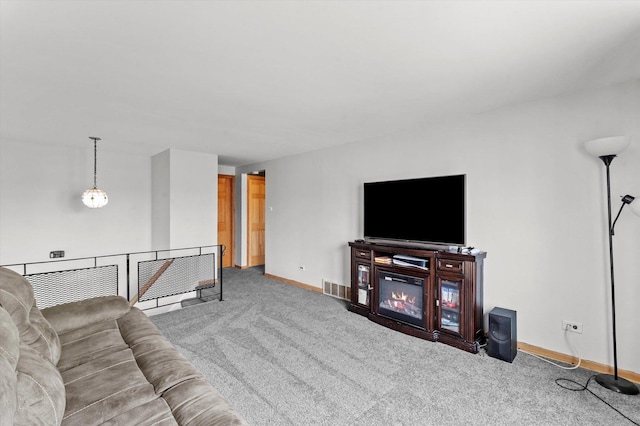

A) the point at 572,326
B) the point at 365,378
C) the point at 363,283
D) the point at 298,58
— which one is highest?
the point at 298,58

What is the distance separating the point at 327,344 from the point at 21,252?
15.9 ft

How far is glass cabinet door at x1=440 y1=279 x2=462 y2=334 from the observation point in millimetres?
3049

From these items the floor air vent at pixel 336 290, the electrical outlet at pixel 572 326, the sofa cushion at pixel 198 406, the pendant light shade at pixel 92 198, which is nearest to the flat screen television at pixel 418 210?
the floor air vent at pixel 336 290

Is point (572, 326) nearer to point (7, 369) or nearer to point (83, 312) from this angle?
point (7, 369)

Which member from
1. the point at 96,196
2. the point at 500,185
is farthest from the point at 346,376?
the point at 96,196

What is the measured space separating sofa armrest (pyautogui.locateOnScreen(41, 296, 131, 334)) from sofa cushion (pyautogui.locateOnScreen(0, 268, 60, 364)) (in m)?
0.22

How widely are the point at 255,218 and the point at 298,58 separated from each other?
5.18m

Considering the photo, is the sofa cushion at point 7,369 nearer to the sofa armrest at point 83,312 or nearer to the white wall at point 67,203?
the sofa armrest at point 83,312

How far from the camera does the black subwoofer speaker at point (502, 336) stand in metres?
2.71

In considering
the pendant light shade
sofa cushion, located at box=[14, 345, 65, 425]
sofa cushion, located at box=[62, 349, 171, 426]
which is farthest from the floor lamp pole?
the pendant light shade

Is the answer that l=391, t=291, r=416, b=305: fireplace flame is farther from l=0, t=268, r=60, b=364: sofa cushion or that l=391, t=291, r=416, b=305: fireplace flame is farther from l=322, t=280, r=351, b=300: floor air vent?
l=0, t=268, r=60, b=364: sofa cushion

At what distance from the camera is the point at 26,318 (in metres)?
1.70

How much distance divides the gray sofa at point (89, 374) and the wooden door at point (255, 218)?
464cm

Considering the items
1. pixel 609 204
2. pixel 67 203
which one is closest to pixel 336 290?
pixel 609 204
